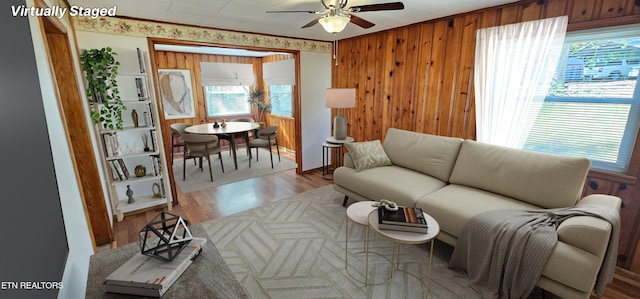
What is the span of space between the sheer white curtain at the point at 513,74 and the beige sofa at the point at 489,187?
32 centimetres

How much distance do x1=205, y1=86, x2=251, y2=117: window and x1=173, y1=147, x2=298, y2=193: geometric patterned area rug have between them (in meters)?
1.27

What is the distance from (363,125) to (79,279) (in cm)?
367

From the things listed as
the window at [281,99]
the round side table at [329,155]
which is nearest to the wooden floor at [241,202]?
the round side table at [329,155]

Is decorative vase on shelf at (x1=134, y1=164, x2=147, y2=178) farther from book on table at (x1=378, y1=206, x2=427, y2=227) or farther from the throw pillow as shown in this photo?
book on table at (x1=378, y1=206, x2=427, y2=227)

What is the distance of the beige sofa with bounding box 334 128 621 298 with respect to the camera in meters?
1.57

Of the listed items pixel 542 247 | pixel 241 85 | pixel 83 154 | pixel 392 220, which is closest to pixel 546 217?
pixel 542 247

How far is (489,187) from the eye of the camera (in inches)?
95.4

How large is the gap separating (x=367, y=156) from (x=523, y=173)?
1.45 meters

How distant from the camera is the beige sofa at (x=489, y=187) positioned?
5.15 ft

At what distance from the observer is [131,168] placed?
3.18 meters

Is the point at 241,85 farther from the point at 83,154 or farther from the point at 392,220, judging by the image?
the point at 392,220

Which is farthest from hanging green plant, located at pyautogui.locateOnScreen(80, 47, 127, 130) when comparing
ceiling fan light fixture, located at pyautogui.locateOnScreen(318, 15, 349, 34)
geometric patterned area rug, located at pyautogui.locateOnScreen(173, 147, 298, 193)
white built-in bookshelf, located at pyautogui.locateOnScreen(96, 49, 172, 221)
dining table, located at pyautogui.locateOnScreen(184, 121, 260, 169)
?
ceiling fan light fixture, located at pyautogui.locateOnScreen(318, 15, 349, 34)

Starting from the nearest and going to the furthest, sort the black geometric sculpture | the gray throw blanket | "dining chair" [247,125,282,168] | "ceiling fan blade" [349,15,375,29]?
the black geometric sculpture < the gray throw blanket < "ceiling fan blade" [349,15,375,29] < "dining chair" [247,125,282,168]

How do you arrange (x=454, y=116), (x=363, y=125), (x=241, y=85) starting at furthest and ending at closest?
(x=241, y=85)
(x=363, y=125)
(x=454, y=116)
